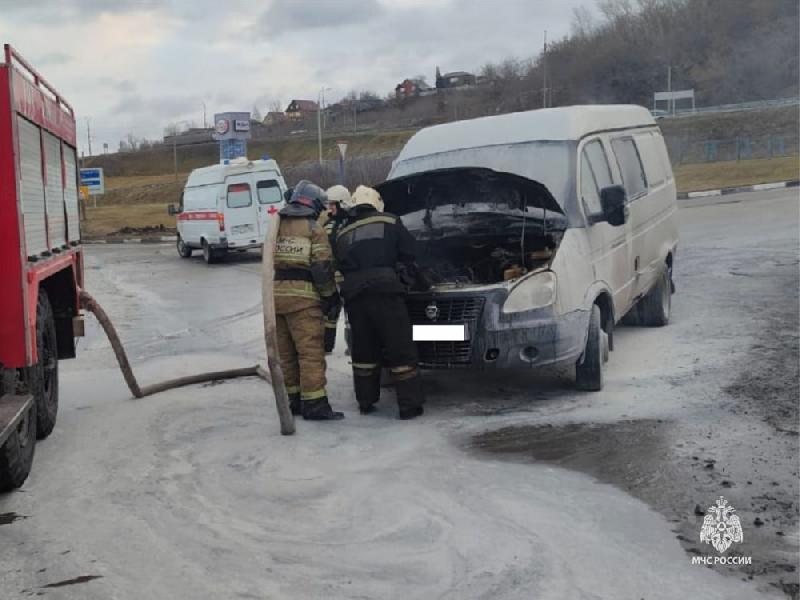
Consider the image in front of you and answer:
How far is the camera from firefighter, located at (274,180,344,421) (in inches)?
254

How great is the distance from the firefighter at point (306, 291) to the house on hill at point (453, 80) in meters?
108

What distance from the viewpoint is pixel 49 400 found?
6344mm

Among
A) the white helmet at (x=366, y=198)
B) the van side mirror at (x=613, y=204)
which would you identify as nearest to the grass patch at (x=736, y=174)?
the van side mirror at (x=613, y=204)

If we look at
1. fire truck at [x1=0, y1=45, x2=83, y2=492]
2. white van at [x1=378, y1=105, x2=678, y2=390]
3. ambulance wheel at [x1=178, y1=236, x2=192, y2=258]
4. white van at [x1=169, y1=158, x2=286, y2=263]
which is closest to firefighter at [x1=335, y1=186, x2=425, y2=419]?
white van at [x1=378, y1=105, x2=678, y2=390]

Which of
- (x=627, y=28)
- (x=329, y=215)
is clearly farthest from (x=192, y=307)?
(x=627, y=28)

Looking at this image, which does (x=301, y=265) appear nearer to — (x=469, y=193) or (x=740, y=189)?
(x=469, y=193)

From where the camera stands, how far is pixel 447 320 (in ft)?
21.3

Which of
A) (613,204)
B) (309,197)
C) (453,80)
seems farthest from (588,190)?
(453,80)

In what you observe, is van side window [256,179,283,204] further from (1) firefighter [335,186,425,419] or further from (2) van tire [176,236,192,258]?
(1) firefighter [335,186,425,419]

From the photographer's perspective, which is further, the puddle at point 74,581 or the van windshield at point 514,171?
the van windshield at point 514,171

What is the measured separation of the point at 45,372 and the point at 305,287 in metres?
1.91

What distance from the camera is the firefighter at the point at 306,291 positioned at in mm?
6449

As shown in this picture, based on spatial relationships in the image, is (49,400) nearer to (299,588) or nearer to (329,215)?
(329,215)

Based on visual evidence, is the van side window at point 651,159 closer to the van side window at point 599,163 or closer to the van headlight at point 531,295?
the van side window at point 599,163
